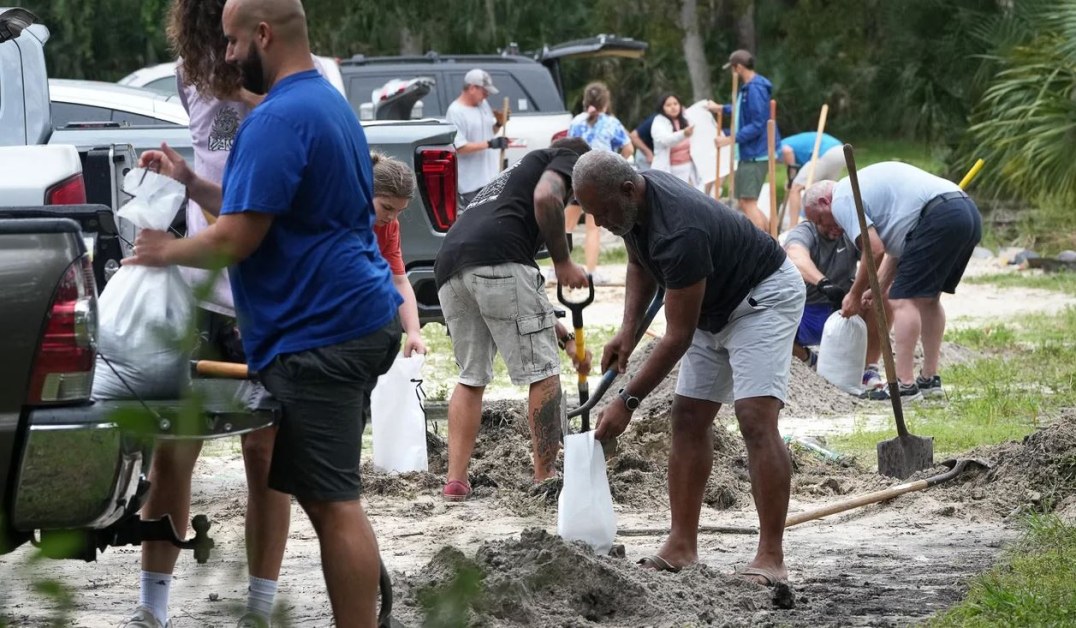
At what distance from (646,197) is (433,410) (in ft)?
13.9

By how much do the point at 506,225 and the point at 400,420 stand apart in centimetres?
109

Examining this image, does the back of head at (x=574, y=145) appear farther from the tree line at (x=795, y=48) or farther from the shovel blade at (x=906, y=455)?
the tree line at (x=795, y=48)

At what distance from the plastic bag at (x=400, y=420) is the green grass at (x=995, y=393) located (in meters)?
2.19

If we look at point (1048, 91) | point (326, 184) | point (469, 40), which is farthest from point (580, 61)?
point (326, 184)

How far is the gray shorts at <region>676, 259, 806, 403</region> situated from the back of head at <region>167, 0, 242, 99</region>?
1931 millimetres

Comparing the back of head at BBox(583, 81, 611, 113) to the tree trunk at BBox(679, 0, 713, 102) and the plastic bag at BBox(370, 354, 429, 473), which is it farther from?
the tree trunk at BBox(679, 0, 713, 102)

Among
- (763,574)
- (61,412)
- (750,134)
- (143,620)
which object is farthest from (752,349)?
(750,134)

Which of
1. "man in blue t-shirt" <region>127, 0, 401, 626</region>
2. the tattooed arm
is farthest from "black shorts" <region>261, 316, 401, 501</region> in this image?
the tattooed arm

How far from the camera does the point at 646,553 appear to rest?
19.5ft

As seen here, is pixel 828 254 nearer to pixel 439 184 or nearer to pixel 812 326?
pixel 812 326

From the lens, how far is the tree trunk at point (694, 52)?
2927 centimetres

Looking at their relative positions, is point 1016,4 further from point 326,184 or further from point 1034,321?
point 326,184

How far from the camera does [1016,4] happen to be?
70.2ft

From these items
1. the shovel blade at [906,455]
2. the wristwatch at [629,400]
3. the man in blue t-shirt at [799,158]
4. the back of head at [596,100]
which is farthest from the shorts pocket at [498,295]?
the back of head at [596,100]
